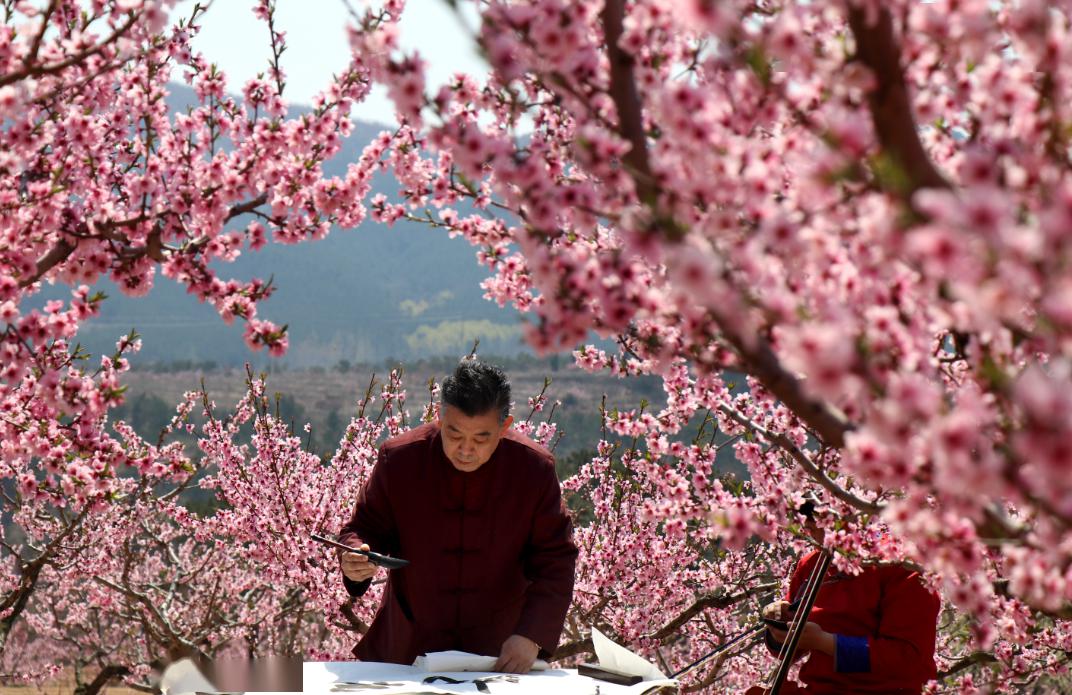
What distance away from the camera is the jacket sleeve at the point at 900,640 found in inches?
158

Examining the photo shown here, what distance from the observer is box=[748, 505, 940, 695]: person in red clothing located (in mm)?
4016

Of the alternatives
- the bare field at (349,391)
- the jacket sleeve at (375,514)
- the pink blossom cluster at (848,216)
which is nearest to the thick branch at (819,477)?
the pink blossom cluster at (848,216)

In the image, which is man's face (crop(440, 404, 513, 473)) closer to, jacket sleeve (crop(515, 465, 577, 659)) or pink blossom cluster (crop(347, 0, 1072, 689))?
jacket sleeve (crop(515, 465, 577, 659))

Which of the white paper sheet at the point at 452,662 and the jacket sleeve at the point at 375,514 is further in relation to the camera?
the jacket sleeve at the point at 375,514

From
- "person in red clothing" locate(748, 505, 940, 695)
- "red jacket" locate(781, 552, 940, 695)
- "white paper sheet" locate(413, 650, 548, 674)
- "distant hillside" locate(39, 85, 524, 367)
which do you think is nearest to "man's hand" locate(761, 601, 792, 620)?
"person in red clothing" locate(748, 505, 940, 695)

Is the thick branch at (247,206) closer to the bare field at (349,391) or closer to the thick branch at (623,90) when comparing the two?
the thick branch at (623,90)

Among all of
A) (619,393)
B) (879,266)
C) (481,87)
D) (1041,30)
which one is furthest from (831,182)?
(619,393)

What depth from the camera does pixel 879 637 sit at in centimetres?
410

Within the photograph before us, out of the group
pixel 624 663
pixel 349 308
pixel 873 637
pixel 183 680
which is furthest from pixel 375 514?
pixel 349 308

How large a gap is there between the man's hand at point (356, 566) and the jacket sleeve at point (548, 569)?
58 centimetres

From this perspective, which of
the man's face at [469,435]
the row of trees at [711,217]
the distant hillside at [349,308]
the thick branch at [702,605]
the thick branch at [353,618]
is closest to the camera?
the row of trees at [711,217]

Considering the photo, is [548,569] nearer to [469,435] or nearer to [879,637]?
[469,435]

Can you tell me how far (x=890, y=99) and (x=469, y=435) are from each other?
2.45 meters

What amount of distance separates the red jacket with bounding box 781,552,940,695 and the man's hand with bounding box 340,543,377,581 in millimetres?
1722
